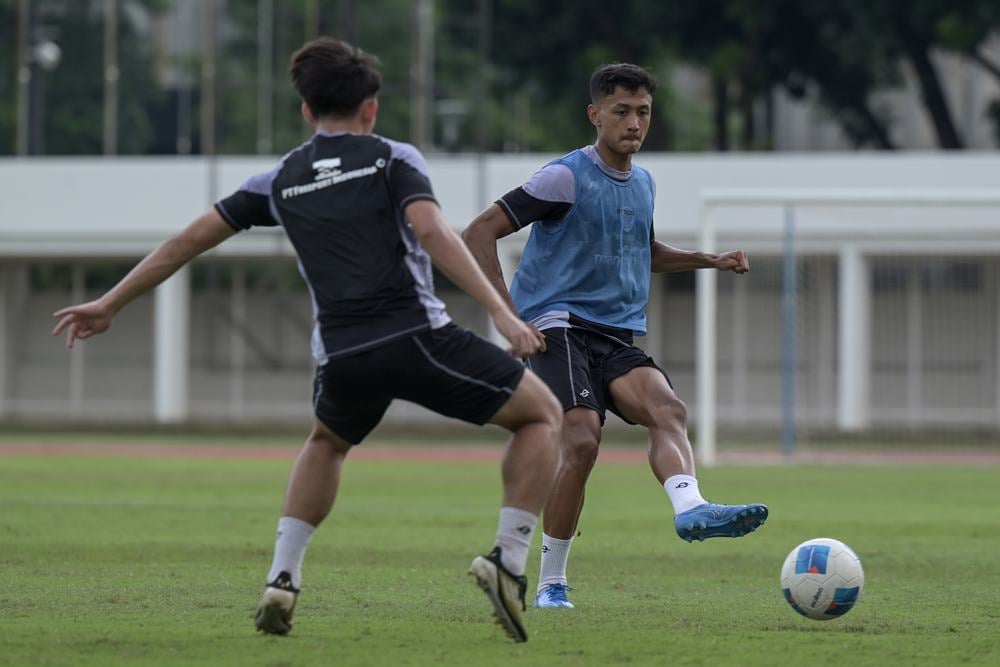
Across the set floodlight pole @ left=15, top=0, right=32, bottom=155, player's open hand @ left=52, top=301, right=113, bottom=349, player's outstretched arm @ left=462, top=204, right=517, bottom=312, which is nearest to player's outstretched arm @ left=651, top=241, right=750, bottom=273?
player's outstretched arm @ left=462, top=204, right=517, bottom=312

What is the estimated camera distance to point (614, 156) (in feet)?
27.0

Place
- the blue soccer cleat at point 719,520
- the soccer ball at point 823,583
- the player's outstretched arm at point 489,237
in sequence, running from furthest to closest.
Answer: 1. the player's outstretched arm at point 489,237
2. the soccer ball at point 823,583
3. the blue soccer cleat at point 719,520

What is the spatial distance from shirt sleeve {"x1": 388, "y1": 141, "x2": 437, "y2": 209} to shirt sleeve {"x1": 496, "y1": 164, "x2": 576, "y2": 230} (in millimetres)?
1489

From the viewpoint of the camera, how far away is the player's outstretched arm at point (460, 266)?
6281 millimetres

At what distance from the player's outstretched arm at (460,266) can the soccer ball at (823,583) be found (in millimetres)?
1795

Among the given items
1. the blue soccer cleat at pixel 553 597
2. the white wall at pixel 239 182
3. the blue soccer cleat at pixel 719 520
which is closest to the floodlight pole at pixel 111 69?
the white wall at pixel 239 182

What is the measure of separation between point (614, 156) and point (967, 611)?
257 centimetres

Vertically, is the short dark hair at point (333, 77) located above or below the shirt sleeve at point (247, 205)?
above

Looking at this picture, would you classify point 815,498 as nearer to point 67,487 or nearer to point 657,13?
point 67,487

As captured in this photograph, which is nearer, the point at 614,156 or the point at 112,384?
the point at 614,156

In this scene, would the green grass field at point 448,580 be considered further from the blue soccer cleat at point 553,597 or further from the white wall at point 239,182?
the white wall at point 239,182

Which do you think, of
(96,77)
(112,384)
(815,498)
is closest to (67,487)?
(815,498)

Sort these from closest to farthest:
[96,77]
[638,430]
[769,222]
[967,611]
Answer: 1. [967,611]
2. [769,222]
3. [638,430]
4. [96,77]

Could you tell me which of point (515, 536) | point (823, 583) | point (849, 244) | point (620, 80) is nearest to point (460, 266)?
point (515, 536)
